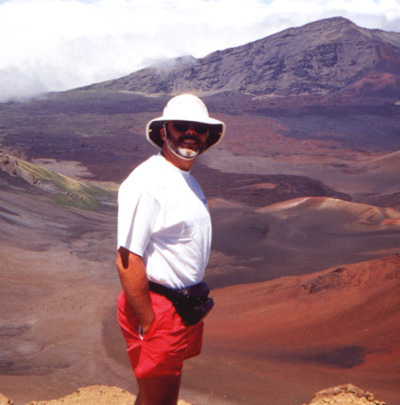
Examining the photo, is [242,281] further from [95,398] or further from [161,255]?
[161,255]

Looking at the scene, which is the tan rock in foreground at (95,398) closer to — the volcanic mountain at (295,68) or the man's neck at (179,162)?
the man's neck at (179,162)


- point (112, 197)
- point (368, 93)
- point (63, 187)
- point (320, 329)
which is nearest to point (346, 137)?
point (368, 93)

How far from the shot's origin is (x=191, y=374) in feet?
14.3

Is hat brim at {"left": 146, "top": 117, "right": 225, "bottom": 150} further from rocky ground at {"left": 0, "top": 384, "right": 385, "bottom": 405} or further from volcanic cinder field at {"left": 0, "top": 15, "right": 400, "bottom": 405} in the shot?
volcanic cinder field at {"left": 0, "top": 15, "right": 400, "bottom": 405}

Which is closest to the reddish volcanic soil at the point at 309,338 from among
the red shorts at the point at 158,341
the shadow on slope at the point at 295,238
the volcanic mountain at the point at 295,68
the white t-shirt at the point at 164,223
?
the red shorts at the point at 158,341

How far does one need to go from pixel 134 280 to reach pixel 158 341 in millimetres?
263

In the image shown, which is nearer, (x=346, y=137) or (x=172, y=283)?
(x=172, y=283)

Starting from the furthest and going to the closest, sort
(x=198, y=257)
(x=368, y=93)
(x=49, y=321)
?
(x=368, y=93)
(x=49, y=321)
(x=198, y=257)

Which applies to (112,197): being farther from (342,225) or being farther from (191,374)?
(191,374)

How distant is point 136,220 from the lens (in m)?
1.90

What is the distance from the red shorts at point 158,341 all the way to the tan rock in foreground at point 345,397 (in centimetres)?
170

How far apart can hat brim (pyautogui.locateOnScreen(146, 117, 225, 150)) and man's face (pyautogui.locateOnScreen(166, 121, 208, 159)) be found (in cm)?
4

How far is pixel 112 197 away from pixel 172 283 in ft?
56.3

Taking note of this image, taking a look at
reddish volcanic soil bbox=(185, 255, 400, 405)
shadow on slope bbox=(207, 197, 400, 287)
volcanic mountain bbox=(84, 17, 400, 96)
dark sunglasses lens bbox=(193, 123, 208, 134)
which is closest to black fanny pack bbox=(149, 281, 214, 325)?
dark sunglasses lens bbox=(193, 123, 208, 134)
